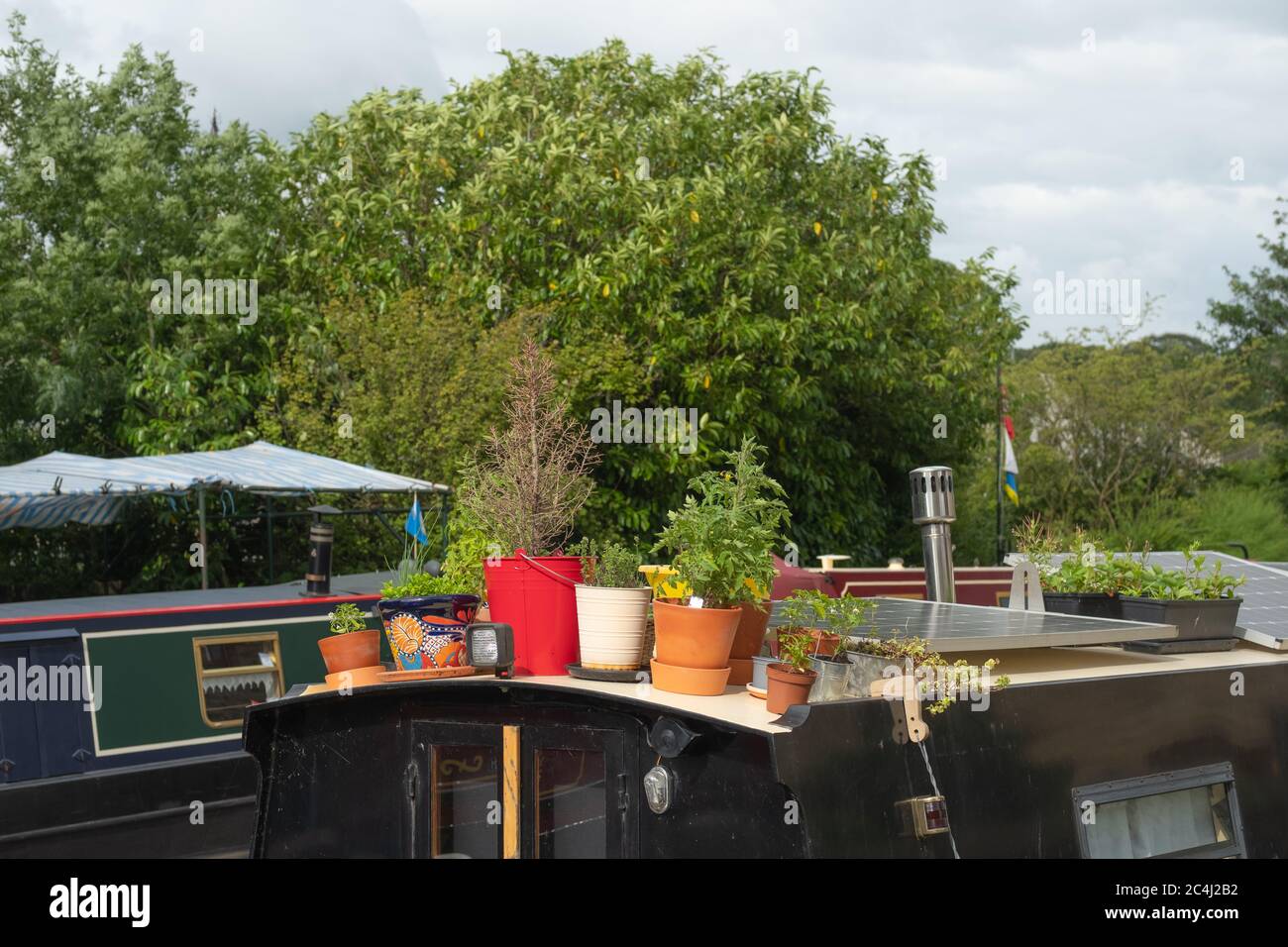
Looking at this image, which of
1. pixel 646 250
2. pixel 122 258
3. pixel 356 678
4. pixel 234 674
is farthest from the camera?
pixel 122 258

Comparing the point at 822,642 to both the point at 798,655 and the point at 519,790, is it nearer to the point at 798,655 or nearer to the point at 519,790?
the point at 798,655

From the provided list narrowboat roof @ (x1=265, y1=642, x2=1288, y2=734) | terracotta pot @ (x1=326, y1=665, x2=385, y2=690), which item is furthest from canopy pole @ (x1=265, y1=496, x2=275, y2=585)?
narrowboat roof @ (x1=265, y1=642, x2=1288, y2=734)

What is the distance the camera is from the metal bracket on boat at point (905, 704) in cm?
336

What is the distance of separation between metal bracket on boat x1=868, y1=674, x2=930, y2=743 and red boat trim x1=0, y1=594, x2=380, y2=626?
18.7 ft

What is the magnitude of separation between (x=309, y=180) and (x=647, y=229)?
5.56 m

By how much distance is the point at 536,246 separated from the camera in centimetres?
1616

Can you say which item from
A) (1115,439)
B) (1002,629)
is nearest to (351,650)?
(1002,629)

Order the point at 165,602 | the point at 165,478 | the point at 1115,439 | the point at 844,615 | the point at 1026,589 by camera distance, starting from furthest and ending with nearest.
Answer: the point at 1115,439 < the point at 165,478 < the point at 165,602 < the point at 1026,589 < the point at 844,615

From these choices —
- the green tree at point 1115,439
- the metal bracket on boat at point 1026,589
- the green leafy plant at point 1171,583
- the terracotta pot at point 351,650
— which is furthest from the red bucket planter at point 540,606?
the green tree at point 1115,439

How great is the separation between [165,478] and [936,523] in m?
6.71

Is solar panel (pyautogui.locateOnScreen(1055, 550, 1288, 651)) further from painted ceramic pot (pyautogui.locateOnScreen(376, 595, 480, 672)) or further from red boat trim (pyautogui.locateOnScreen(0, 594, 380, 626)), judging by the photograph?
red boat trim (pyautogui.locateOnScreen(0, 594, 380, 626))

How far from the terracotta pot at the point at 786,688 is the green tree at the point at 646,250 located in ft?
37.3

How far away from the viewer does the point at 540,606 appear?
3773 millimetres

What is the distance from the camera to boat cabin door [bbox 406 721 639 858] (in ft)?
11.7
